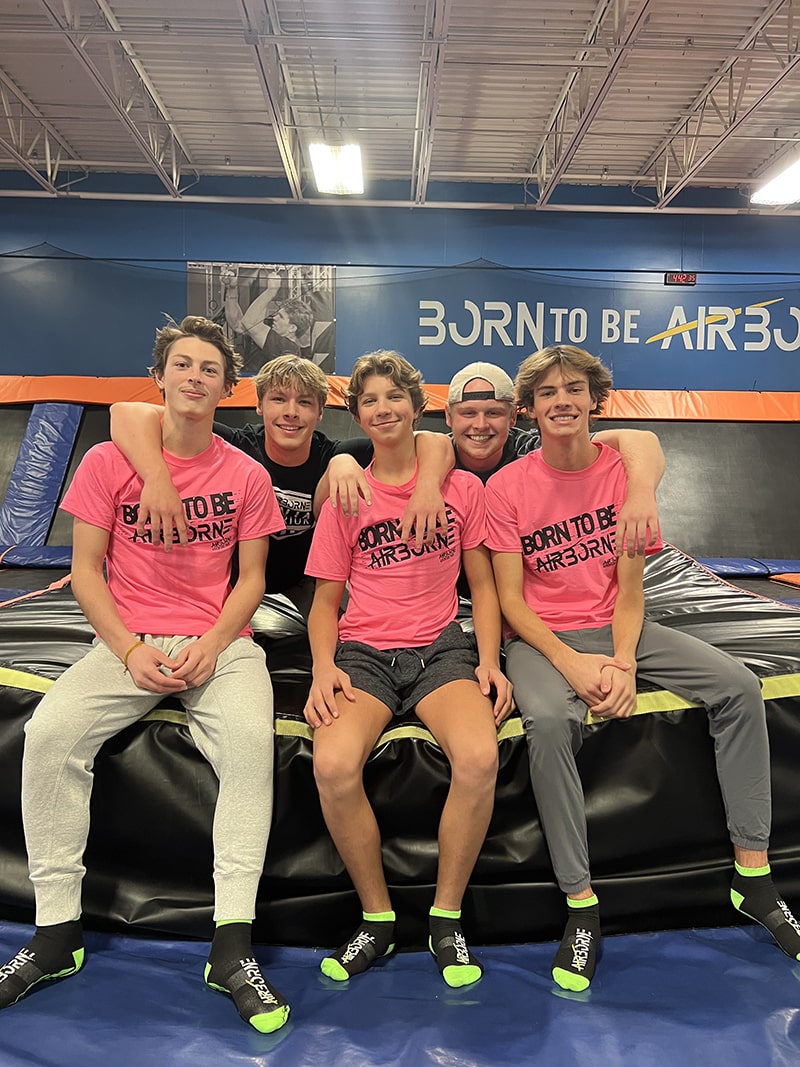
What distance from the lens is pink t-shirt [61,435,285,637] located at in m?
1.61

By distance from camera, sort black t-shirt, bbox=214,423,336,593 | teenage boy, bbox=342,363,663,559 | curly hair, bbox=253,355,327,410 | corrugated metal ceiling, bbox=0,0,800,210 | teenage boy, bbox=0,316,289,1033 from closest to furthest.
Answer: teenage boy, bbox=0,316,289,1033 < teenage boy, bbox=342,363,663,559 < curly hair, bbox=253,355,327,410 < black t-shirt, bbox=214,423,336,593 < corrugated metal ceiling, bbox=0,0,800,210

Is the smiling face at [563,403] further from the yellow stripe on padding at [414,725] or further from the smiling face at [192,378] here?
the smiling face at [192,378]

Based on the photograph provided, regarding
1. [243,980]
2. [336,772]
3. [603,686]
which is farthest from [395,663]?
[243,980]

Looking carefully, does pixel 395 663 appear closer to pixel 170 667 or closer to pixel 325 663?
pixel 325 663

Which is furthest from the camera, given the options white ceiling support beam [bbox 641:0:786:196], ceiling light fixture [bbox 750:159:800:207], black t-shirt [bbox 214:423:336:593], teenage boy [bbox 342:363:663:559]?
ceiling light fixture [bbox 750:159:800:207]

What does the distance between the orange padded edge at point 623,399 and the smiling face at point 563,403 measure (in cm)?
333

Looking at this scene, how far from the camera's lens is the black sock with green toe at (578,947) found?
1.32m

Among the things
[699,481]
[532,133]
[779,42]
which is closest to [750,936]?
[699,481]

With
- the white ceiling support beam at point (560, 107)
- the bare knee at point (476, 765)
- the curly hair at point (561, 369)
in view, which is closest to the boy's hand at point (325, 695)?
the bare knee at point (476, 765)

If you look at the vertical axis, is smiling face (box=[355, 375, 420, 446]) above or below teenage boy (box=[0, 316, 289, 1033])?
above

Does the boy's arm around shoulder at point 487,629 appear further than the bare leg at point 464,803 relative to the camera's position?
Yes

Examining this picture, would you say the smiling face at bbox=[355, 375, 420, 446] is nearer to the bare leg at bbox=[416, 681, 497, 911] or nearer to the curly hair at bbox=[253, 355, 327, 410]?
the curly hair at bbox=[253, 355, 327, 410]

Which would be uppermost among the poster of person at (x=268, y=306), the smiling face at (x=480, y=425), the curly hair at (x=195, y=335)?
the poster of person at (x=268, y=306)

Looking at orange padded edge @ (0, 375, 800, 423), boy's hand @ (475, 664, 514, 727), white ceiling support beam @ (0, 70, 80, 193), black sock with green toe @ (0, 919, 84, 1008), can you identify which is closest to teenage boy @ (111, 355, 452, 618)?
boy's hand @ (475, 664, 514, 727)
